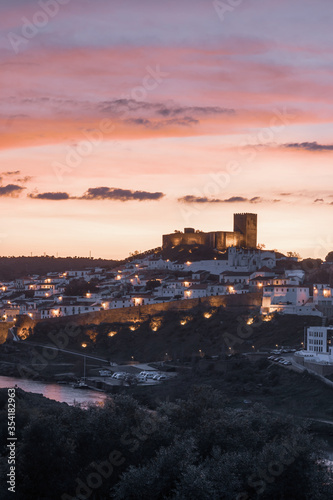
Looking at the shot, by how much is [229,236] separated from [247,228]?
2.66 meters

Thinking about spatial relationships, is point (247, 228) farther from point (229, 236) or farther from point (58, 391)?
point (58, 391)

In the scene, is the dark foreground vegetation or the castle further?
the castle

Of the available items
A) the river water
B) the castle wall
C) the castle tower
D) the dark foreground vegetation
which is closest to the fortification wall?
the river water

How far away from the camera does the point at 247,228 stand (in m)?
69.2

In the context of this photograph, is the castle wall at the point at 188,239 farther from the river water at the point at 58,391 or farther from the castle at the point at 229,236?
the river water at the point at 58,391

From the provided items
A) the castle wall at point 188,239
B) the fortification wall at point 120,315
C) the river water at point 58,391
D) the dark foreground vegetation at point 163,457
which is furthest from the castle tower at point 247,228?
the dark foreground vegetation at point 163,457

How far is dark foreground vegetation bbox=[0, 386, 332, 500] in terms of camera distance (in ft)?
44.9

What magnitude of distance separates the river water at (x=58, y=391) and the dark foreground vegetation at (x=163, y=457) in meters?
12.1

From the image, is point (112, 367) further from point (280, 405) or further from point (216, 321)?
point (280, 405)

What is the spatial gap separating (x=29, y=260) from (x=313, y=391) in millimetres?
85388

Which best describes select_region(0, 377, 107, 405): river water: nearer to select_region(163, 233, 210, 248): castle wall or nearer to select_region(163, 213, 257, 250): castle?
select_region(163, 213, 257, 250): castle

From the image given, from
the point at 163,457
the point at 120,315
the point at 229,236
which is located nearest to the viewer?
the point at 163,457

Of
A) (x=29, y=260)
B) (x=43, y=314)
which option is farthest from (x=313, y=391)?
(x=29, y=260)

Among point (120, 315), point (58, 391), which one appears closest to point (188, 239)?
point (120, 315)
